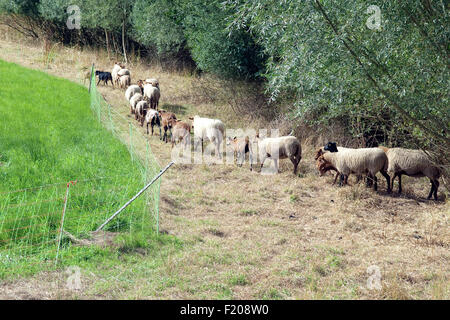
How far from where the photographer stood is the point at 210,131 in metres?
13.7

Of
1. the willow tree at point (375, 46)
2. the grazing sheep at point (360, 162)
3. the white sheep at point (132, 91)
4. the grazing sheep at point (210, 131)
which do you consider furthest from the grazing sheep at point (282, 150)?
the white sheep at point (132, 91)

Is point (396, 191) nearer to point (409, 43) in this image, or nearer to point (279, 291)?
point (409, 43)

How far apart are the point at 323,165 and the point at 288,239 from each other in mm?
4191

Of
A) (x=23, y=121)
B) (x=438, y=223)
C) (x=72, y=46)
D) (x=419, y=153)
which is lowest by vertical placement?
(x=438, y=223)

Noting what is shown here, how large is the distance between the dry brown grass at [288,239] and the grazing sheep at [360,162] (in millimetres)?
413

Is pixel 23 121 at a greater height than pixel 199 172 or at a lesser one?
greater

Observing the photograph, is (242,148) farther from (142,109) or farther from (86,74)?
(86,74)

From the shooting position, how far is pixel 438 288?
632 cm

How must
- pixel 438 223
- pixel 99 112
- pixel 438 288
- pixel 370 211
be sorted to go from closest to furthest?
pixel 438 288 → pixel 438 223 → pixel 370 211 → pixel 99 112

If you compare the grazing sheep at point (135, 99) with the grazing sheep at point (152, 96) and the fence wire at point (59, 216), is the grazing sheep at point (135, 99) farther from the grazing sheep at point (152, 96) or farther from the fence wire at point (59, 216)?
the fence wire at point (59, 216)

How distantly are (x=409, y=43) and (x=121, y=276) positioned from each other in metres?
6.06

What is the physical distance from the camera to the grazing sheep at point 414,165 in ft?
35.2

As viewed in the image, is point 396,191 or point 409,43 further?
point 396,191

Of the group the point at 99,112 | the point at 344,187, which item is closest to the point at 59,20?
the point at 99,112
